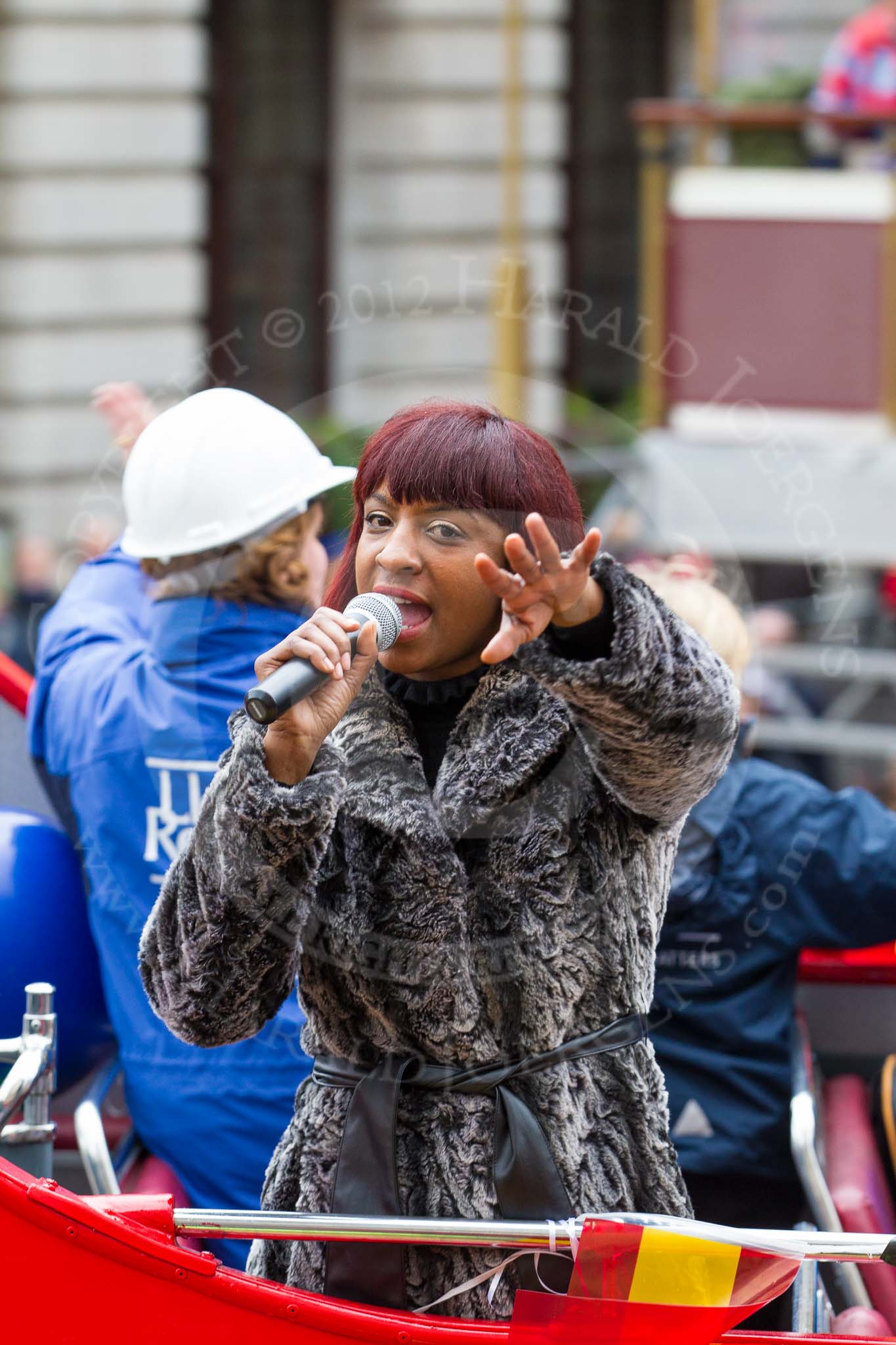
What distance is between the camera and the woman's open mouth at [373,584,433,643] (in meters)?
1.65

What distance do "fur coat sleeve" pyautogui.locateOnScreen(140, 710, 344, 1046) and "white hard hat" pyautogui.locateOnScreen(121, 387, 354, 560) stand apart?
0.62 metres

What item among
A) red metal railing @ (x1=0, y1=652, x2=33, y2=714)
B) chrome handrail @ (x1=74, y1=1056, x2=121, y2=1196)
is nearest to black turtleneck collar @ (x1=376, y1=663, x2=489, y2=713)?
chrome handrail @ (x1=74, y1=1056, x2=121, y2=1196)

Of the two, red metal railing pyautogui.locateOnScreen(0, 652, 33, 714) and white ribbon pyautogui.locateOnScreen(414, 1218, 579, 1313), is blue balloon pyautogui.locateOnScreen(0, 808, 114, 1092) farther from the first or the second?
white ribbon pyautogui.locateOnScreen(414, 1218, 579, 1313)

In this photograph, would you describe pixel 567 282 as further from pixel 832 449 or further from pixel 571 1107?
pixel 571 1107

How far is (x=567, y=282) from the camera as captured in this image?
990 cm

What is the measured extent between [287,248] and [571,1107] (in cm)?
902

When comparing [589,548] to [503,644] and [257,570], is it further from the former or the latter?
[257,570]

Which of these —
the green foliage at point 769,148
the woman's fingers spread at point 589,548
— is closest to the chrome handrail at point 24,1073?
the woman's fingers spread at point 589,548

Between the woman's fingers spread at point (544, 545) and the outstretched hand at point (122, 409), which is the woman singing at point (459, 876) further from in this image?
the outstretched hand at point (122, 409)

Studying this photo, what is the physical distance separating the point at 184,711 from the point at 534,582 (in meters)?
1.01

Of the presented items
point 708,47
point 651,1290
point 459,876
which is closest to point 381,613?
point 459,876

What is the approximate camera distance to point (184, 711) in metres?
2.38

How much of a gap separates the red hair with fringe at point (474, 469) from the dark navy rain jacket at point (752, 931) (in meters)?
0.99

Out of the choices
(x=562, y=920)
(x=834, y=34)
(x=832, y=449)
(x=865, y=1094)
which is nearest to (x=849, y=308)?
(x=832, y=449)
